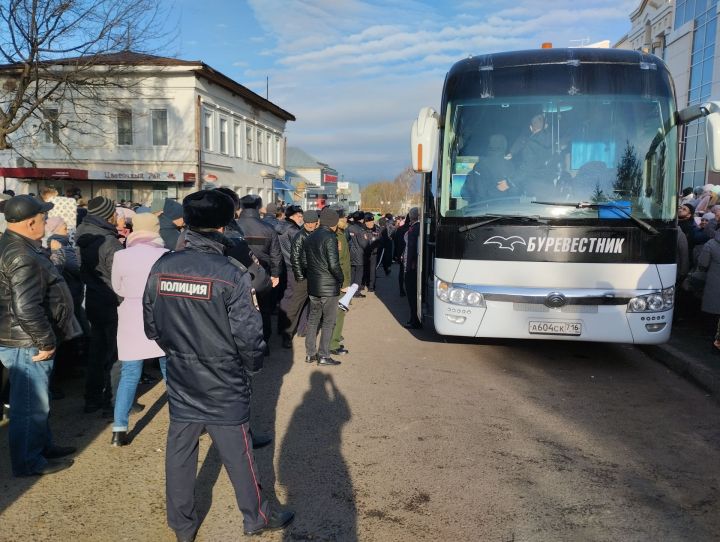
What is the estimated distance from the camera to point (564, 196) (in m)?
5.93

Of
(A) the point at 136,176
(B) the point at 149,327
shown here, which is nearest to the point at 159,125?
(A) the point at 136,176

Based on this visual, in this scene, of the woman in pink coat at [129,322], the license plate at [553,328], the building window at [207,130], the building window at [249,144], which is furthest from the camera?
the building window at [249,144]

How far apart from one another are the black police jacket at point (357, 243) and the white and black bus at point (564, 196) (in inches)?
259

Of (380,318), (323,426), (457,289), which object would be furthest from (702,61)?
(323,426)

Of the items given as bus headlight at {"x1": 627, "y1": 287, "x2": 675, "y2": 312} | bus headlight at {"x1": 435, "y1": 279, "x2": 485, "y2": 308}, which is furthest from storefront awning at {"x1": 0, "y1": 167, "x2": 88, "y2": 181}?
bus headlight at {"x1": 627, "y1": 287, "x2": 675, "y2": 312}

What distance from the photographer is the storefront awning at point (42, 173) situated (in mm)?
29109

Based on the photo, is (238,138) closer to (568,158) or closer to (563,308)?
(568,158)

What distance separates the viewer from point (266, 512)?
318 centimetres

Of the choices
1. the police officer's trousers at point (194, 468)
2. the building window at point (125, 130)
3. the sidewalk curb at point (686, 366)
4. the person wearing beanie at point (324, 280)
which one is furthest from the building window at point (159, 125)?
the police officer's trousers at point (194, 468)

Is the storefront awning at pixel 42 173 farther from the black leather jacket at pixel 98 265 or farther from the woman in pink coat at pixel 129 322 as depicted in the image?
the woman in pink coat at pixel 129 322

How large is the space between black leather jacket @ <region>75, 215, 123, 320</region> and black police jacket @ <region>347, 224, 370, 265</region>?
26.2 ft

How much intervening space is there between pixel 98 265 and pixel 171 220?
1126 millimetres

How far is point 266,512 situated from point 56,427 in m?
2.55

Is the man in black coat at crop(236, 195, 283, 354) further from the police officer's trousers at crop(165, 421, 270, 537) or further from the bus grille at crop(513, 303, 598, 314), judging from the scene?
the police officer's trousers at crop(165, 421, 270, 537)
